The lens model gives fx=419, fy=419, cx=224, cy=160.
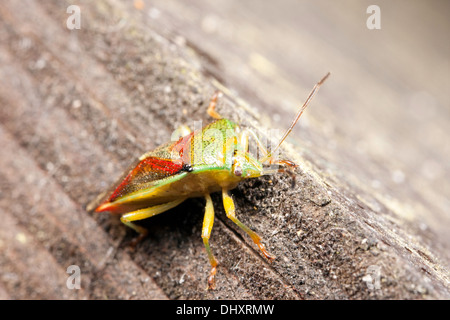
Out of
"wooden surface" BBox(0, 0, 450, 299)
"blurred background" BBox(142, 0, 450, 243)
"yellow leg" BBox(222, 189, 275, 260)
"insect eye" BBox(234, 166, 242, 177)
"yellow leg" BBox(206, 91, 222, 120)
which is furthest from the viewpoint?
"blurred background" BBox(142, 0, 450, 243)

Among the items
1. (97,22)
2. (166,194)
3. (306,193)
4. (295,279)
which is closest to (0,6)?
(97,22)

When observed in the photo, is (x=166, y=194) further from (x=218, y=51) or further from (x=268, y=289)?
(x=218, y=51)

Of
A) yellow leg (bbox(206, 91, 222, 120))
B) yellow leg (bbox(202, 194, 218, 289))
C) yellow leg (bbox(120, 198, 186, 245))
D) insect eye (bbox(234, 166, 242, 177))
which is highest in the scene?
yellow leg (bbox(206, 91, 222, 120))

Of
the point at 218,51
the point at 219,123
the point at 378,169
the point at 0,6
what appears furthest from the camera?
the point at 378,169

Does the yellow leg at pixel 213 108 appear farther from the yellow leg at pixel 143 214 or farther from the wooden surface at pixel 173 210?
the yellow leg at pixel 143 214

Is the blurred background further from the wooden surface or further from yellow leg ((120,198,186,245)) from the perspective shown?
yellow leg ((120,198,186,245))

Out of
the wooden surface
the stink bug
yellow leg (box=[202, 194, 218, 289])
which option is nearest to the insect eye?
the stink bug


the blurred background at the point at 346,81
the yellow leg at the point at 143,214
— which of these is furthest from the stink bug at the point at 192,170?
the blurred background at the point at 346,81

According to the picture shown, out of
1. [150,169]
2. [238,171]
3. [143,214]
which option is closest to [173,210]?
[143,214]
